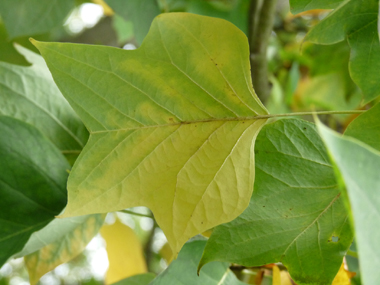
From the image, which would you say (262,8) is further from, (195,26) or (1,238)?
(1,238)

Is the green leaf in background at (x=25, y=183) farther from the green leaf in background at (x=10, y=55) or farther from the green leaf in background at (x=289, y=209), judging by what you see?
the green leaf in background at (x=10, y=55)

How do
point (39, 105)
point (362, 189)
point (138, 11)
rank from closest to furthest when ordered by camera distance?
point (362, 189) → point (39, 105) → point (138, 11)

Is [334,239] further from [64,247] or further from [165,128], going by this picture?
[64,247]

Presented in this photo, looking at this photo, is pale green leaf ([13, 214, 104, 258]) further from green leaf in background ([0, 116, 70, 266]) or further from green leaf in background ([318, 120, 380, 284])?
green leaf in background ([318, 120, 380, 284])

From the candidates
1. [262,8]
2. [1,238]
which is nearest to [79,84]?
[1,238]

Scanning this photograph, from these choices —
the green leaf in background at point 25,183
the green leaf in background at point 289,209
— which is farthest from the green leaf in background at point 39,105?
the green leaf in background at point 289,209

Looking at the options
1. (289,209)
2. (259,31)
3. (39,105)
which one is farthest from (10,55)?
(289,209)
